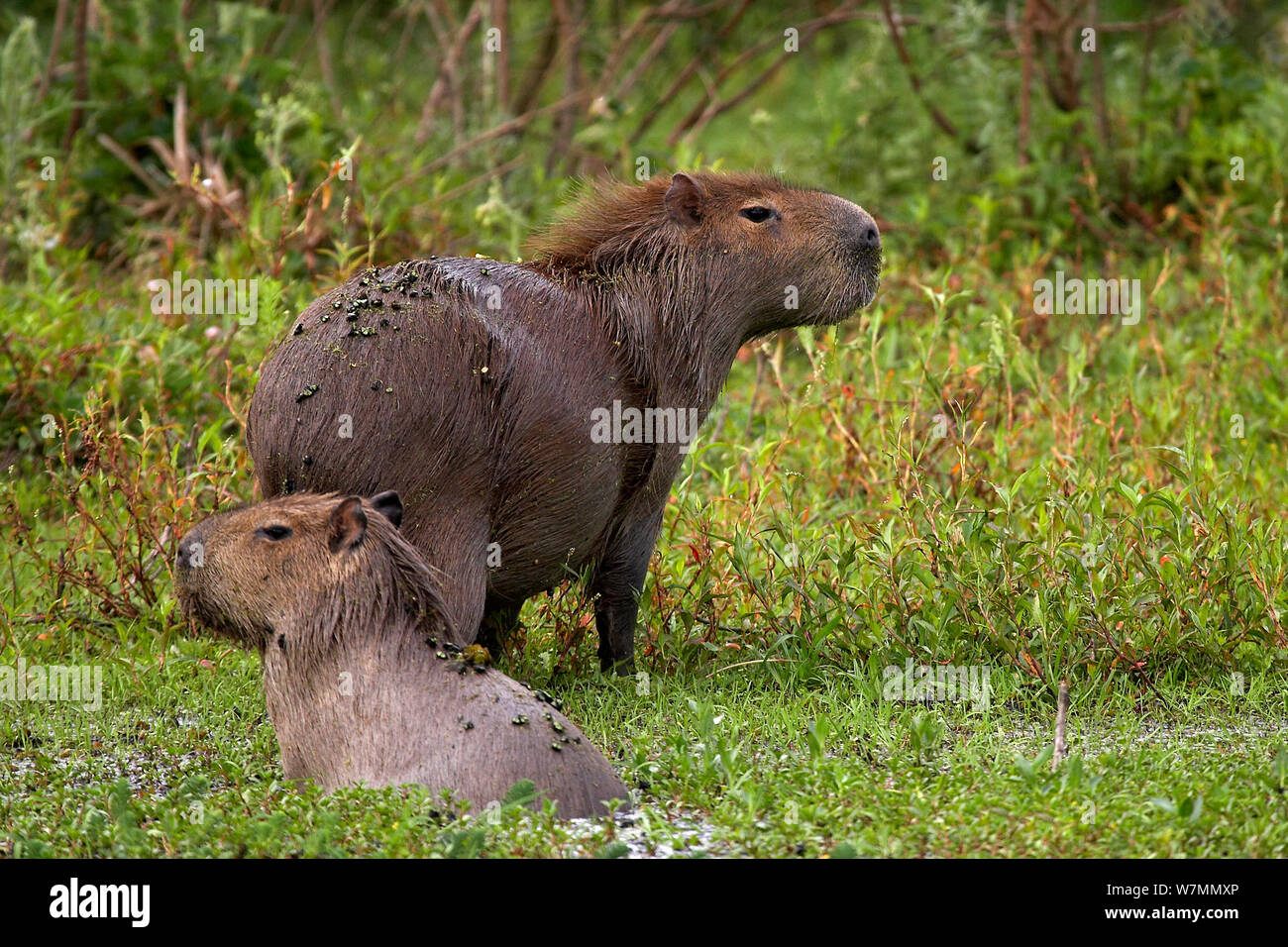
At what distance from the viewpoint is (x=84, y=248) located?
774 centimetres

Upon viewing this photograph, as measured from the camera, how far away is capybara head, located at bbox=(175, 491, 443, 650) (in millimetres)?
3863

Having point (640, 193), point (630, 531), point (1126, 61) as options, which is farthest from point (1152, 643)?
point (1126, 61)

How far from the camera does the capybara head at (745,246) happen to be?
4.59 meters

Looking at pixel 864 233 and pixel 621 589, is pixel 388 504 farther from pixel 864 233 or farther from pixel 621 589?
pixel 864 233

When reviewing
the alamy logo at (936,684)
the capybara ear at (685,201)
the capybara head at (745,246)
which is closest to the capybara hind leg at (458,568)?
the capybara head at (745,246)

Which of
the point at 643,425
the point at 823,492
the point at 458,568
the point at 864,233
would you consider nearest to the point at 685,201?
the point at 864,233

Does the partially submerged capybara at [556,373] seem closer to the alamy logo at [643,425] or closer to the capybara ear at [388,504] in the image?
the alamy logo at [643,425]

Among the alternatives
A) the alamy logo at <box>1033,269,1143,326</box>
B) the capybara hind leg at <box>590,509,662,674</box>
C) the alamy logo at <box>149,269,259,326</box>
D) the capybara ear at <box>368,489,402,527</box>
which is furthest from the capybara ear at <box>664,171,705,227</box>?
the alamy logo at <box>1033,269,1143,326</box>

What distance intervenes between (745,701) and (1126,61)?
8.72 m

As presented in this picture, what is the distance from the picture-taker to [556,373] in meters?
4.29

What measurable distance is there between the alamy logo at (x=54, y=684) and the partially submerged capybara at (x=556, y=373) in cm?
111
